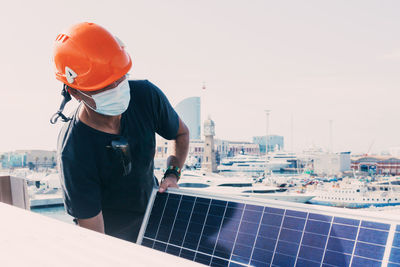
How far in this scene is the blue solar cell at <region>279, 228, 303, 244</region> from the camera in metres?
2.00

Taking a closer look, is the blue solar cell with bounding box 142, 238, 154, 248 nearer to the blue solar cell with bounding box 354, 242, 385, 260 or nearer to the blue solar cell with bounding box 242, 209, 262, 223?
the blue solar cell with bounding box 242, 209, 262, 223

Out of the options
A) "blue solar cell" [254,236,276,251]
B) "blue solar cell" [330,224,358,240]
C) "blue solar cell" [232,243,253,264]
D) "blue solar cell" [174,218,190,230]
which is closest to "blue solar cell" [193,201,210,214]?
"blue solar cell" [174,218,190,230]

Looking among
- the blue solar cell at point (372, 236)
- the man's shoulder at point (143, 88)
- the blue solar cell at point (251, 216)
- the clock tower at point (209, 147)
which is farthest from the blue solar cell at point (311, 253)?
the clock tower at point (209, 147)

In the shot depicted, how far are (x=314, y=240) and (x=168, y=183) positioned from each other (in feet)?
4.06

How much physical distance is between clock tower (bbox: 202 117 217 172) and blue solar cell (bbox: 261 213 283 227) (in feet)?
209

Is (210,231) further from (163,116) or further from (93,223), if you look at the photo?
(163,116)

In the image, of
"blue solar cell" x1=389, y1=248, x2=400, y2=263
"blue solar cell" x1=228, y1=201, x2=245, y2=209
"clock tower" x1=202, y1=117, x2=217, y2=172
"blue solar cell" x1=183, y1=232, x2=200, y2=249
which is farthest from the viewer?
"clock tower" x1=202, y1=117, x2=217, y2=172

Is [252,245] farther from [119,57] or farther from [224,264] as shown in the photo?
[119,57]

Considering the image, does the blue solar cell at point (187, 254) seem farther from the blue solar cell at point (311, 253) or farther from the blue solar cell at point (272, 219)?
the blue solar cell at point (311, 253)

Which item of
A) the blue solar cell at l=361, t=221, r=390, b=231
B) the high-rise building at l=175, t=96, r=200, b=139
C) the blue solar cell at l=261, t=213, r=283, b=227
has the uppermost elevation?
the blue solar cell at l=361, t=221, r=390, b=231

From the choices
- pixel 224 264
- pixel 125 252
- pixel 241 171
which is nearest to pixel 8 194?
pixel 224 264

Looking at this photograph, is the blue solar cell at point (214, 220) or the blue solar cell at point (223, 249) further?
the blue solar cell at point (214, 220)

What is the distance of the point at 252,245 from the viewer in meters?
2.14

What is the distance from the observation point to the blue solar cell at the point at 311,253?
1877 mm
